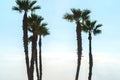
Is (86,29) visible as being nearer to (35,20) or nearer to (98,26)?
(98,26)

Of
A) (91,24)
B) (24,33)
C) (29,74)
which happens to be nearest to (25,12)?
(24,33)

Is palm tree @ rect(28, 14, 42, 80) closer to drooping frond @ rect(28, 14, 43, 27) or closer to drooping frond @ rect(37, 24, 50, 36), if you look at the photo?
drooping frond @ rect(28, 14, 43, 27)

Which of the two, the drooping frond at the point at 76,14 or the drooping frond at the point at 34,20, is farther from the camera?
the drooping frond at the point at 76,14

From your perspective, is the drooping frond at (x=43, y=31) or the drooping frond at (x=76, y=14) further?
the drooping frond at (x=76, y=14)

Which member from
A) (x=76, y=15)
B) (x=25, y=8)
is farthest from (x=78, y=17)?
(x=25, y=8)

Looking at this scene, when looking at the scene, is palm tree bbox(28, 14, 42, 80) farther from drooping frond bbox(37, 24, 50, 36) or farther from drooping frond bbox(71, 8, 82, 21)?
drooping frond bbox(71, 8, 82, 21)

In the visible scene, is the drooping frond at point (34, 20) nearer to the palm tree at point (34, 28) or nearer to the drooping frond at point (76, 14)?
the palm tree at point (34, 28)

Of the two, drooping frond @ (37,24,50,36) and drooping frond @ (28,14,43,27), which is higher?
drooping frond @ (28,14,43,27)

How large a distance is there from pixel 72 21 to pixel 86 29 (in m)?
3.46

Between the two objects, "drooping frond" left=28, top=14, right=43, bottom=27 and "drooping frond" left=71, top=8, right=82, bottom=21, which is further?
"drooping frond" left=71, top=8, right=82, bottom=21

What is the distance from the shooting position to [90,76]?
229 ft

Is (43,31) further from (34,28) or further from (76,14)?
(76,14)

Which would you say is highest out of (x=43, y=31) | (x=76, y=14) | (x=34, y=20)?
Answer: (x=76, y=14)

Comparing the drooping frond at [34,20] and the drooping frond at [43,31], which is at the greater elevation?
the drooping frond at [34,20]
